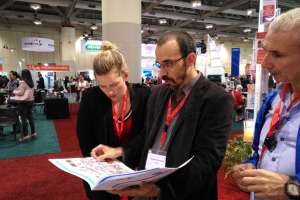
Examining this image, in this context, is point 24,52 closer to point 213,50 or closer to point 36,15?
point 36,15

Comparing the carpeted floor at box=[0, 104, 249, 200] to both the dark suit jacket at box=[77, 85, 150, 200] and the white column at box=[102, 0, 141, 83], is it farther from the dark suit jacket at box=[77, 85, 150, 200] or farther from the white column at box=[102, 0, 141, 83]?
the dark suit jacket at box=[77, 85, 150, 200]

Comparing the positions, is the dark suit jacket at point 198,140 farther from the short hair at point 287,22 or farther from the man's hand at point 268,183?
the short hair at point 287,22

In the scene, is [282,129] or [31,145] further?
[31,145]

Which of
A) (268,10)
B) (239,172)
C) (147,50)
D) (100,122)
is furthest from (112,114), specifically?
(147,50)

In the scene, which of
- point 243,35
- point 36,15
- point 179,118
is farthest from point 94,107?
point 243,35

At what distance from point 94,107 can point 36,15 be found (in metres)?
14.1

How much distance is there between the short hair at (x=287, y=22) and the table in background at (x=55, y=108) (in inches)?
365

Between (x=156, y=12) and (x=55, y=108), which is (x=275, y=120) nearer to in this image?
(x=55, y=108)

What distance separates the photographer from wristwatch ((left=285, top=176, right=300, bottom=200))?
902 millimetres

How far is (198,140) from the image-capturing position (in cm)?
120

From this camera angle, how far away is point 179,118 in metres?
1.23

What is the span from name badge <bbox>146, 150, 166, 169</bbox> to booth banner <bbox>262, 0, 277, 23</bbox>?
312cm

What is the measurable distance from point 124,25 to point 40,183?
8.58ft

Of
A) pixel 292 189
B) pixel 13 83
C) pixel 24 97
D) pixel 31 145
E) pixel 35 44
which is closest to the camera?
pixel 292 189
